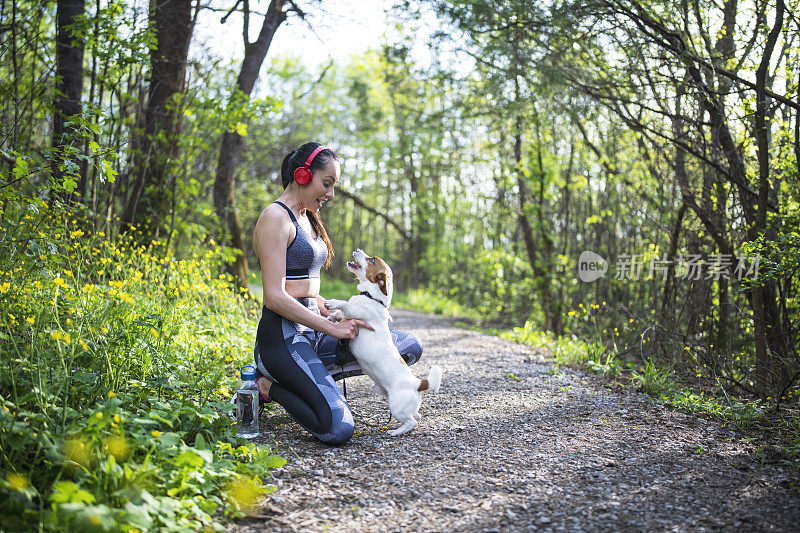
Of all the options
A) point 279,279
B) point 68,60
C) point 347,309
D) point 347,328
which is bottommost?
point 347,328

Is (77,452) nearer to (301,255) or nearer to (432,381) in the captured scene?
(301,255)

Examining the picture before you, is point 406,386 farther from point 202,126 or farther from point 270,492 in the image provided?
point 202,126

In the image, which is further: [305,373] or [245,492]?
[305,373]

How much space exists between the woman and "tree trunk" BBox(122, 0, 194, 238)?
3316 millimetres

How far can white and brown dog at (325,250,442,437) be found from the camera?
3.29 meters

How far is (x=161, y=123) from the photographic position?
645cm

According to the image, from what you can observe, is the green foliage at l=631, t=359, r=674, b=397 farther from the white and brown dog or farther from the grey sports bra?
the grey sports bra

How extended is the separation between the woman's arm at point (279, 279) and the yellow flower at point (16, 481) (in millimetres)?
1452

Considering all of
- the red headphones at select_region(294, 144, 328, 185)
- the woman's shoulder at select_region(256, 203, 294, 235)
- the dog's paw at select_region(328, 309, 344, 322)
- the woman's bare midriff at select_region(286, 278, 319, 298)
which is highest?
the red headphones at select_region(294, 144, 328, 185)

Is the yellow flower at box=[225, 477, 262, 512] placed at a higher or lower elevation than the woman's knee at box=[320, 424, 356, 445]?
lower

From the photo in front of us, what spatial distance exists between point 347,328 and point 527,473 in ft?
4.06

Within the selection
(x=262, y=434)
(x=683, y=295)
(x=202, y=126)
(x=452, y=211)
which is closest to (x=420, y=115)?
(x=452, y=211)

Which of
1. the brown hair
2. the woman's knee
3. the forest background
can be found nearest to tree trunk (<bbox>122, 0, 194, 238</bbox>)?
the forest background

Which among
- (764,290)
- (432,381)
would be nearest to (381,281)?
(432,381)
